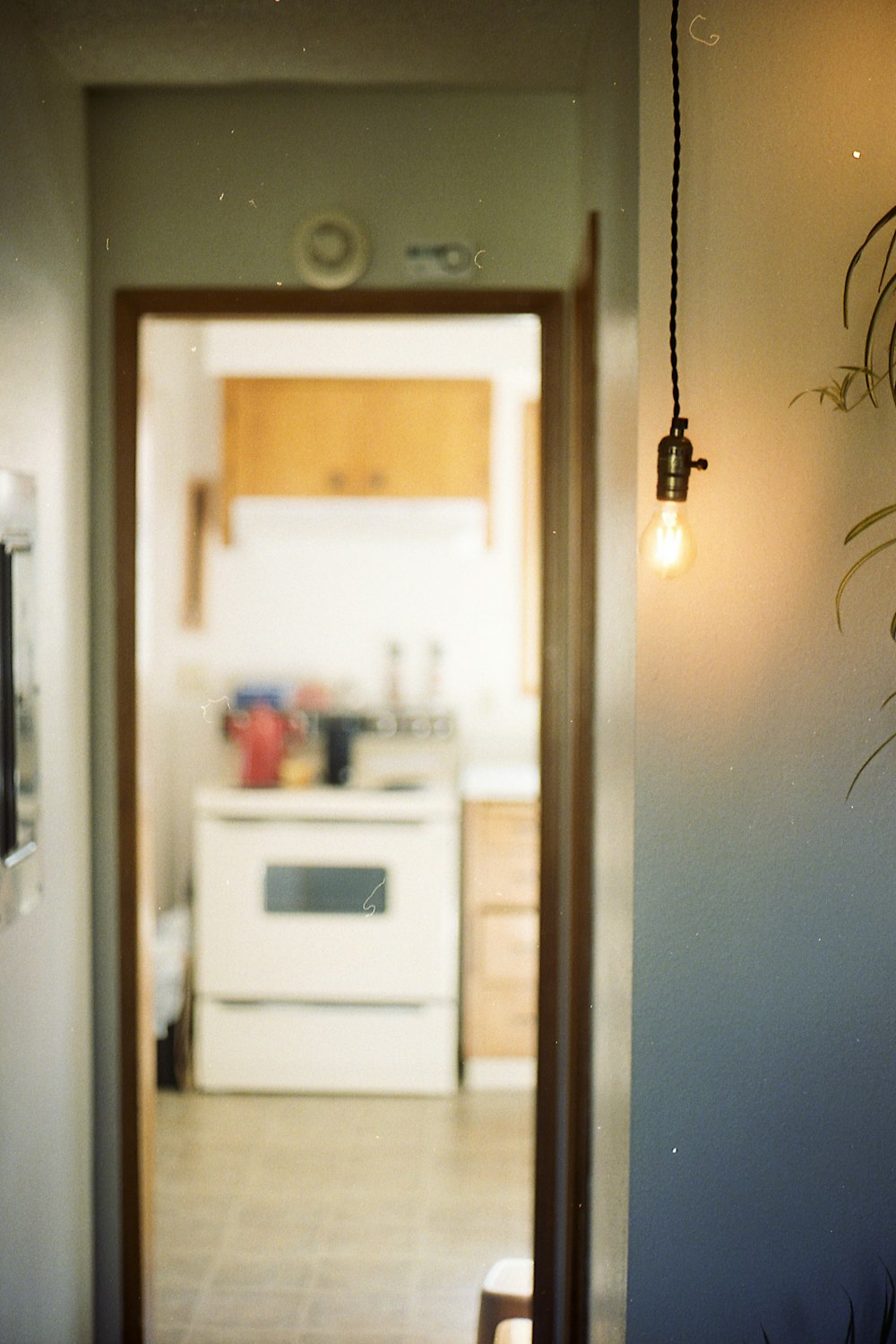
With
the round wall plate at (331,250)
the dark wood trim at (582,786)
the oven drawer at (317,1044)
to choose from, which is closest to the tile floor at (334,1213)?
the oven drawer at (317,1044)

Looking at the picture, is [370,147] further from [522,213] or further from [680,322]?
[680,322]

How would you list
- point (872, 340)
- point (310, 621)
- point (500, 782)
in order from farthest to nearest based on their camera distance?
point (310, 621)
point (500, 782)
point (872, 340)

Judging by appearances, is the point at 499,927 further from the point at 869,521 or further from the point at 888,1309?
the point at 869,521

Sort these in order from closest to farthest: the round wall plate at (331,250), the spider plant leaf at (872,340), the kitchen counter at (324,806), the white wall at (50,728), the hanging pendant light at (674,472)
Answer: the hanging pendant light at (674,472) → the spider plant leaf at (872,340) → the white wall at (50,728) → the round wall plate at (331,250) → the kitchen counter at (324,806)

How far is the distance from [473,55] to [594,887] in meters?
1.45

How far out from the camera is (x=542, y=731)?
7.61 feet

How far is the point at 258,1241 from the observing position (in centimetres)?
293

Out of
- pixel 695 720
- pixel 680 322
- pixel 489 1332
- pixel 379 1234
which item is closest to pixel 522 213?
pixel 680 322

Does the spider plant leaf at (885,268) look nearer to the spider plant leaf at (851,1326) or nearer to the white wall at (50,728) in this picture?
the white wall at (50,728)

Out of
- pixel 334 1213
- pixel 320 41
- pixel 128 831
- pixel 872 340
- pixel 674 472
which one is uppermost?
pixel 320 41

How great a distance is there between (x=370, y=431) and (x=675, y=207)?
254 centimetres

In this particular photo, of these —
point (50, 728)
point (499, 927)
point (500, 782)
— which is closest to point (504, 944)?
point (499, 927)

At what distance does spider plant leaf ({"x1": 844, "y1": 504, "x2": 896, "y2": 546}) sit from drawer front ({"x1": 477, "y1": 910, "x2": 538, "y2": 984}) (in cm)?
244

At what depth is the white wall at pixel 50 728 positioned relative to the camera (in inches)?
73.6
